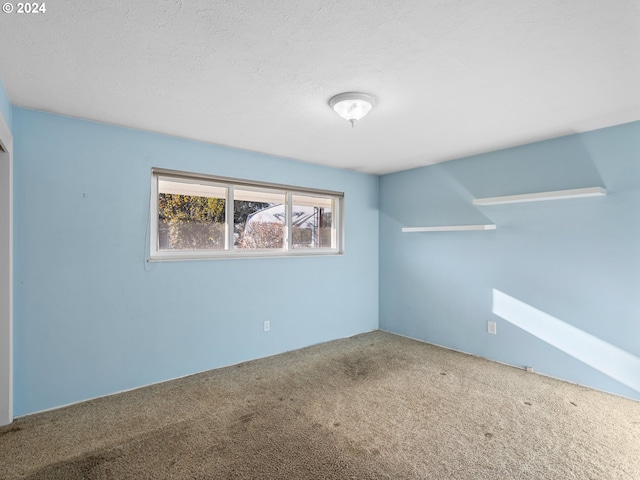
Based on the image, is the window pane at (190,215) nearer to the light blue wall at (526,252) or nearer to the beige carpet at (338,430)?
the beige carpet at (338,430)

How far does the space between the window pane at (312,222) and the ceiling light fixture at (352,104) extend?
182cm

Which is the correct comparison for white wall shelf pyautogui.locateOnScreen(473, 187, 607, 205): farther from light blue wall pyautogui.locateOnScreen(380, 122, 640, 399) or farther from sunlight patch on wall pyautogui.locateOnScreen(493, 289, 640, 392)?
sunlight patch on wall pyautogui.locateOnScreen(493, 289, 640, 392)

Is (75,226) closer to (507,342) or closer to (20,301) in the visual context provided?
(20,301)

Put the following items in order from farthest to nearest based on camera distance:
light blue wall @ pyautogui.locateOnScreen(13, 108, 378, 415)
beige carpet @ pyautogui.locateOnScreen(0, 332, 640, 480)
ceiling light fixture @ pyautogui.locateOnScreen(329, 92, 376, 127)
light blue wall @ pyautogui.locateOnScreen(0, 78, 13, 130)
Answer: light blue wall @ pyautogui.locateOnScreen(13, 108, 378, 415), ceiling light fixture @ pyautogui.locateOnScreen(329, 92, 376, 127), light blue wall @ pyautogui.locateOnScreen(0, 78, 13, 130), beige carpet @ pyautogui.locateOnScreen(0, 332, 640, 480)

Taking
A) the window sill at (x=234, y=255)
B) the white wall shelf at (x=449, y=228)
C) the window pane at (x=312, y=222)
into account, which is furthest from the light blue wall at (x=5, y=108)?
the white wall shelf at (x=449, y=228)

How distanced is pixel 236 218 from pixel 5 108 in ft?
6.44

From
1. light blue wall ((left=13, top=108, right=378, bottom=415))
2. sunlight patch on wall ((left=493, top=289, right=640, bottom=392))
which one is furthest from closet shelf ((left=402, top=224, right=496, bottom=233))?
light blue wall ((left=13, top=108, right=378, bottom=415))

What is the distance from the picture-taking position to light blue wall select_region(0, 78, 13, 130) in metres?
2.06

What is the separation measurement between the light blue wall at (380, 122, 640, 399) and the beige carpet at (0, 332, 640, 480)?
1.79 feet

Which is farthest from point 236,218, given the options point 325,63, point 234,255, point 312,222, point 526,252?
point 526,252

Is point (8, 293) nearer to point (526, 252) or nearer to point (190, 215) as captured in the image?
point (190, 215)

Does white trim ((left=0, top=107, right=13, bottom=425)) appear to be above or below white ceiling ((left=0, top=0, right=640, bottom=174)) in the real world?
below

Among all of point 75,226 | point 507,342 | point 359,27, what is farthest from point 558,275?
point 75,226

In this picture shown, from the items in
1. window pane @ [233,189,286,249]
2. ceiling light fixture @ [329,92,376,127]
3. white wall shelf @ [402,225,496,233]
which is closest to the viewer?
ceiling light fixture @ [329,92,376,127]
